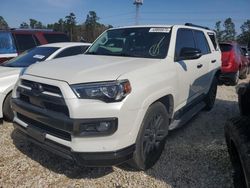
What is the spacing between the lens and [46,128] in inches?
128

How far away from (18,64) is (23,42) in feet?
10.1

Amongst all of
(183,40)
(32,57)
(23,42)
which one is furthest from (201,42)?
(23,42)

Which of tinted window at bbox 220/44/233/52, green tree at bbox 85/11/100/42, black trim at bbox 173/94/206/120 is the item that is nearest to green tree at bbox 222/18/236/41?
green tree at bbox 85/11/100/42

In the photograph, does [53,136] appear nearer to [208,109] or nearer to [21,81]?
[21,81]

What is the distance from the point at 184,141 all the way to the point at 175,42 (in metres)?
1.66

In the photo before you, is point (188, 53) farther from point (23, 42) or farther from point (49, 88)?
point (23, 42)

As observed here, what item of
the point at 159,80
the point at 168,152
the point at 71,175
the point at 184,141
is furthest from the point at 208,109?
the point at 71,175

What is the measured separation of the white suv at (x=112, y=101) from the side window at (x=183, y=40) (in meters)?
0.03

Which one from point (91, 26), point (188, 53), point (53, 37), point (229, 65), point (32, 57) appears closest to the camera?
point (188, 53)

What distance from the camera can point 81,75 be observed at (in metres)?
3.14

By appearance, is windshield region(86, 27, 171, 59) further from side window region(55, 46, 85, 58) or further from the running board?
side window region(55, 46, 85, 58)

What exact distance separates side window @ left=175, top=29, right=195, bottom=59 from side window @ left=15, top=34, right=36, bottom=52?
5.42 m

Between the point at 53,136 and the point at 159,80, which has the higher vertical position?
the point at 159,80

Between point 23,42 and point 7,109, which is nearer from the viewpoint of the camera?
point 7,109
